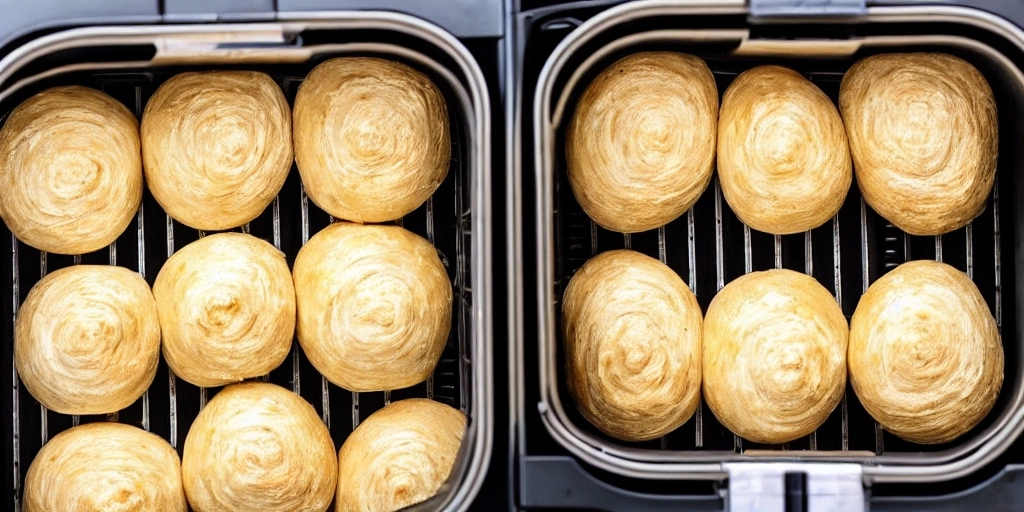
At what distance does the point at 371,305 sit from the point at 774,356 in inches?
25.3

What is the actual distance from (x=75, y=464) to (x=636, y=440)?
91 cm

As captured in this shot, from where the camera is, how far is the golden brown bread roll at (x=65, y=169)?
59.2 inches

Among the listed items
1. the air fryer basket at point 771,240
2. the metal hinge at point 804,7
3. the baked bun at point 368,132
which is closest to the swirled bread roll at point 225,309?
the baked bun at point 368,132

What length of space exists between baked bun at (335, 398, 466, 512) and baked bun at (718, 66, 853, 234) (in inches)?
24.0

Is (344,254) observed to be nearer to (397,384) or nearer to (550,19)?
(397,384)


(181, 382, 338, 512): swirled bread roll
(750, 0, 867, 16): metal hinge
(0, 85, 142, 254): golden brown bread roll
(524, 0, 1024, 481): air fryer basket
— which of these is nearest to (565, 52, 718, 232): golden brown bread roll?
(524, 0, 1024, 481): air fryer basket

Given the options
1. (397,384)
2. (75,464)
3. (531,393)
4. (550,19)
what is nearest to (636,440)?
(531,393)

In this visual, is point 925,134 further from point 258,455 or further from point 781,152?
point 258,455

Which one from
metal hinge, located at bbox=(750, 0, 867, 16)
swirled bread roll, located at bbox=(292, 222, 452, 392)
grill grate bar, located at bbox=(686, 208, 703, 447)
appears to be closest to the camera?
metal hinge, located at bbox=(750, 0, 867, 16)

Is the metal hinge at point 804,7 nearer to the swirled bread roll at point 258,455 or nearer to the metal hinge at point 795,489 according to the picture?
the metal hinge at point 795,489

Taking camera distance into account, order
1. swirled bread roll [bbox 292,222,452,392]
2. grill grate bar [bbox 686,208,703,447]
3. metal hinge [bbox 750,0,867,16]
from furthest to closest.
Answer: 1. grill grate bar [bbox 686,208,703,447]
2. swirled bread roll [bbox 292,222,452,392]
3. metal hinge [bbox 750,0,867,16]

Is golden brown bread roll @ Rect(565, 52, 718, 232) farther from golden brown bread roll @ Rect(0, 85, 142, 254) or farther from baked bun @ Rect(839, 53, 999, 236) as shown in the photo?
golden brown bread roll @ Rect(0, 85, 142, 254)

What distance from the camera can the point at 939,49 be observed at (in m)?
1.53

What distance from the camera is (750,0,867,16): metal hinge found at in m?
1.40
